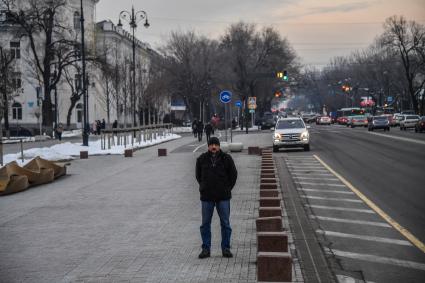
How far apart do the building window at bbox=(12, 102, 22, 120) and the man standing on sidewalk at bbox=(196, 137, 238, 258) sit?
3127 inches

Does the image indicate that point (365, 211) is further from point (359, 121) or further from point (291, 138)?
point (359, 121)

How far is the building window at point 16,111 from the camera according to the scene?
85569 millimetres

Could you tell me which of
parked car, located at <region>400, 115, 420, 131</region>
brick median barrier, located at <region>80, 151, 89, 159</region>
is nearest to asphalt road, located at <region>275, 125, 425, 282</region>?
brick median barrier, located at <region>80, 151, 89, 159</region>

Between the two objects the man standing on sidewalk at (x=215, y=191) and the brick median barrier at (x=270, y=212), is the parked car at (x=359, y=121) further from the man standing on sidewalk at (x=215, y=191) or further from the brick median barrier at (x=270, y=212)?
the man standing on sidewalk at (x=215, y=191)

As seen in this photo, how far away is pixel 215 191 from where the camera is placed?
9453mm

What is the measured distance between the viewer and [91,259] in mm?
9672

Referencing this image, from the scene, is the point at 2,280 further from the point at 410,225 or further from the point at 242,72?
the point at 242,72

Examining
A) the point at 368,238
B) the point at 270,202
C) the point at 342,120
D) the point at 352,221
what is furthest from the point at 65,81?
the point at 368,238

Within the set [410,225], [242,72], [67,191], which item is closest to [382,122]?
[242,72]

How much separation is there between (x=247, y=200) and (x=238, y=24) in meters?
81.0

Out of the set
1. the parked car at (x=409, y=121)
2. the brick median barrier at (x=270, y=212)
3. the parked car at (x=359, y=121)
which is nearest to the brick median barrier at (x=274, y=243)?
the brick median barrier at (x=270, y=212)

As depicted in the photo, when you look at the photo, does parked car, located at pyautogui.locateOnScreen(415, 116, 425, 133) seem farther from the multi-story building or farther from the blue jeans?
the blue jeans

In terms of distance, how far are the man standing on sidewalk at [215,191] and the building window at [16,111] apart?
7943 cm

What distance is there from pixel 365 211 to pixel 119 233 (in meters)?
4.90
